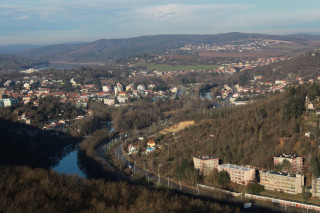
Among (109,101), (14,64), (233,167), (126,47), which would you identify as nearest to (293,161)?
(233,167)

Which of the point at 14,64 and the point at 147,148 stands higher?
the point at 14,64

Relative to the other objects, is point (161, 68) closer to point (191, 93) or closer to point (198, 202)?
point (191, 93)

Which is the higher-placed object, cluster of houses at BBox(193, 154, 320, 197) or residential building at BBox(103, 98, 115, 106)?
cluster of houses at BBox(193, 154, 320, 197)

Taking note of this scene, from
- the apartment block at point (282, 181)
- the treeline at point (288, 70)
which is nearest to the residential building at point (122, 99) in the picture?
the treeline at point (288, 70)

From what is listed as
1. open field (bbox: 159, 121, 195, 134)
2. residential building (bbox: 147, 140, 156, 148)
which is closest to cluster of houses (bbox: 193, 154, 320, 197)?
residential building (bbox: 147, 140, 156, 148)

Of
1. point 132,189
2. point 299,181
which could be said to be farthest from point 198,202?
point 299,181

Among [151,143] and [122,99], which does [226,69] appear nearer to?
[122,99]

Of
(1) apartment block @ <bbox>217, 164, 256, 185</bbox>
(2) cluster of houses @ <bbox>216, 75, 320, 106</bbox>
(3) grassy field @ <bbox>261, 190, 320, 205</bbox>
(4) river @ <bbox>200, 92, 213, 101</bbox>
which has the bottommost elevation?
(4) river @ <bbox>200, 92, 213, 101</bbox>

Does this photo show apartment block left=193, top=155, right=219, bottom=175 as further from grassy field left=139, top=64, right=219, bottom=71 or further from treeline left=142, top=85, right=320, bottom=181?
grassy field left=139, top=64, right=219, bottom=71
